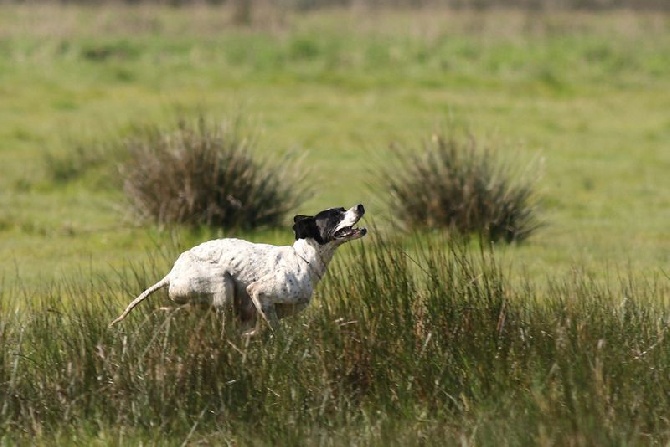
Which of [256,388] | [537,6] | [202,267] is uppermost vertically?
[202,267]

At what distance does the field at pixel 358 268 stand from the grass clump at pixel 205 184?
0.28 meters

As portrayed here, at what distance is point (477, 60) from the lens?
39.4 metres

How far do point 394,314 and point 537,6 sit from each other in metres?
66.5

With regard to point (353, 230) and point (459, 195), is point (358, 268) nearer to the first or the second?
point (353, 230)

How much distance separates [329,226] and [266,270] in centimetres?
41

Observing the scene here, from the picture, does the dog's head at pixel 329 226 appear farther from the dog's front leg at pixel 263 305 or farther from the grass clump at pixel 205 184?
the grass clump at pixel 205 184

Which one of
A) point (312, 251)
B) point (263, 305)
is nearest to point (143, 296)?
point (263, 305)

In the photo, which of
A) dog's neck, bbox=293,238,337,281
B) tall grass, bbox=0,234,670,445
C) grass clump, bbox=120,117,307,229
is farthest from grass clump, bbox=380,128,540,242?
dog's neck, bbox=293,238,337,281

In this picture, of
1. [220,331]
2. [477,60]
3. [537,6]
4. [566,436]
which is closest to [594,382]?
[566,436]

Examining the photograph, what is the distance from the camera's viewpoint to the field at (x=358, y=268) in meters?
8.45

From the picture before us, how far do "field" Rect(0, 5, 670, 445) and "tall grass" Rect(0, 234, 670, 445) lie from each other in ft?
0.05

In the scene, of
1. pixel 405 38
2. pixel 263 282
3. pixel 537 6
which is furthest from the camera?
pixel 537 6

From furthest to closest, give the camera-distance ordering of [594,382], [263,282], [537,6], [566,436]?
[537,6] → [263,282] → [594,382] → [566,436]

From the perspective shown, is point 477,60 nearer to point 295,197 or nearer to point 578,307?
point 295,197
